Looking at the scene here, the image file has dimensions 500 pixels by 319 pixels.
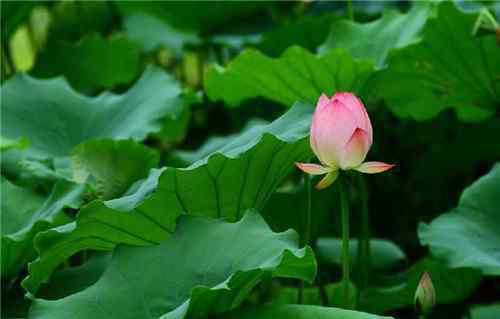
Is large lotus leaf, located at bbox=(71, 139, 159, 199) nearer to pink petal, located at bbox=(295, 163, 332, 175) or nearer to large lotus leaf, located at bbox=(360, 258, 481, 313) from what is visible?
large lotus leaf, located at bbox=(360, 258, 481, 313)

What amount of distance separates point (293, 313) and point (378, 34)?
37.7 inches

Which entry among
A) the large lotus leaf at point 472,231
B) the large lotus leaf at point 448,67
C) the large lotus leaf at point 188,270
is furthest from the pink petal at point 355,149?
the large lotus leaf at point 448,67

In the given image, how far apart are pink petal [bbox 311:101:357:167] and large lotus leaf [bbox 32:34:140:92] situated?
56.0 inches

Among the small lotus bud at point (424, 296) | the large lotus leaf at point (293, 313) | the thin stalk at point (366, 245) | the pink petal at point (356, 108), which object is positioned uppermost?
the pink petal at point (356, 108)

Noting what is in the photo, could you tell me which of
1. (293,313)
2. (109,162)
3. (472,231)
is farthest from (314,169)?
(109,162)

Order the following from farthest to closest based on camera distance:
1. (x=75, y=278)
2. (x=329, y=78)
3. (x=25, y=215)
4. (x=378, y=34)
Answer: (x=378, y=34)
(x=329, y=78)
(x=25, y=215)
(x=75, y=278)

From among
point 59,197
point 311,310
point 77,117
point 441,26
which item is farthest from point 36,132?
point 311,310

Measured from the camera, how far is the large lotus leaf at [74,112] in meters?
1.92

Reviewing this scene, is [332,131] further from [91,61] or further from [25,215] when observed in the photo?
[91,61]

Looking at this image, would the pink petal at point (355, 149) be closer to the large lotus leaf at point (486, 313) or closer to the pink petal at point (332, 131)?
the pink petal at point (332, 131)

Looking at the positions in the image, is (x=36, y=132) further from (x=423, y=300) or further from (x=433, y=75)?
(x=423, y=300)

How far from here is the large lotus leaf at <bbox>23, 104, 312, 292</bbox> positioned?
1.34m

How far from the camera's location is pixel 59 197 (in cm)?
162

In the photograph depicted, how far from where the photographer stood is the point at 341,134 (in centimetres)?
122
